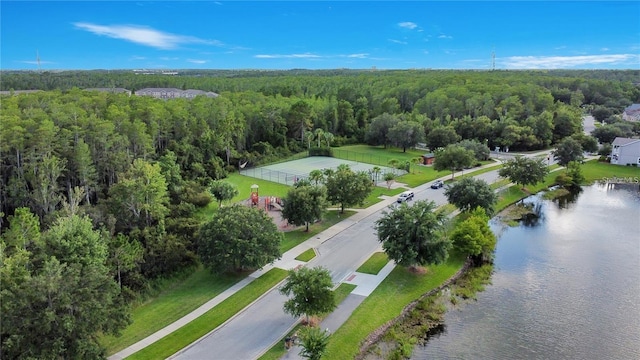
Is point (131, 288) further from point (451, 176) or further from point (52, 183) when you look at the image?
point (451, 176)

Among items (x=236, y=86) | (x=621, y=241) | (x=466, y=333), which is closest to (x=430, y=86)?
(x=236, y=86)

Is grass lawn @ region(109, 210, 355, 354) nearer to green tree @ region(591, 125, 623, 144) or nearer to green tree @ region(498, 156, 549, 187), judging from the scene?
green tree @ region(498, 156, 549, 187)

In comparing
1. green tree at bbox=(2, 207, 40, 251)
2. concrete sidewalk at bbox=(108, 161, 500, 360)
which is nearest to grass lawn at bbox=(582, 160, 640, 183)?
concrete sidewalk at bbox=(108, 161, 500, 360)

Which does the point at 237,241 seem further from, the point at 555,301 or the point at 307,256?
the point at 555,301

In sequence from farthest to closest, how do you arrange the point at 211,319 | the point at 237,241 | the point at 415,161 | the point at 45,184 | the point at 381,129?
the point at 381,129, the point at 415,161, the point at 45,184, the point at 237,241, the point at 211,319

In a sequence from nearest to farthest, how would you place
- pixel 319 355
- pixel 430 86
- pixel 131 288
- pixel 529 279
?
pixel 319 355, pixel 131 288, pixel 529 279, pixel 430 86

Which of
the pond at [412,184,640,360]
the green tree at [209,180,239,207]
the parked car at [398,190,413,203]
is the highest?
the green tree at [209,180,239,207]

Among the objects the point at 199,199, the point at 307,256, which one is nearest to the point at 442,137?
the point at 199,199
